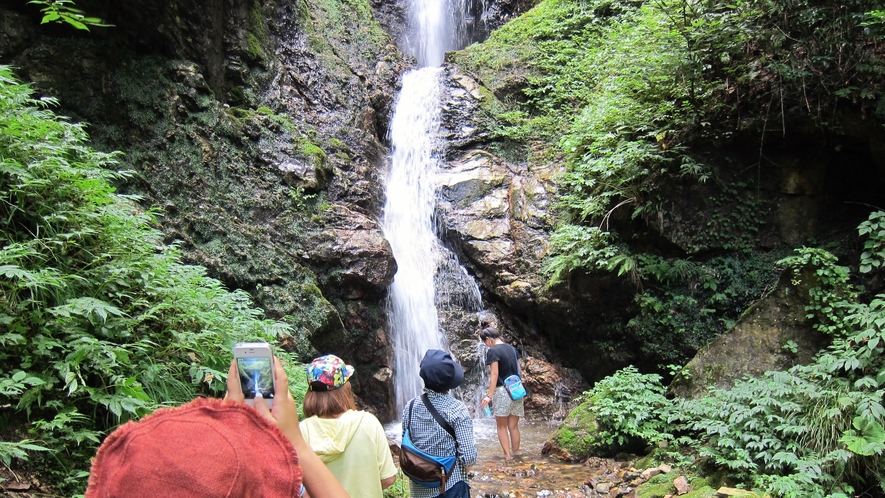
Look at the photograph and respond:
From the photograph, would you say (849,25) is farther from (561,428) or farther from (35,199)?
(35,199)

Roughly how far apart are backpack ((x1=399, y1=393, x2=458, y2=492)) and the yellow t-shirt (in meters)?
0.73

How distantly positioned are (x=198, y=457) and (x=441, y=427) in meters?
2.53

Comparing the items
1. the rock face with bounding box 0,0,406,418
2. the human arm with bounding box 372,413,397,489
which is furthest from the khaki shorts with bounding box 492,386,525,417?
the human arm with bounding box 372,413,397,489

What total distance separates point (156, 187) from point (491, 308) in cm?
689

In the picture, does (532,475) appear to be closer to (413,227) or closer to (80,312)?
(80,312)

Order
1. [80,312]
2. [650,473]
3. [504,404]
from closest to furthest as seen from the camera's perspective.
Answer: [80,312]
[650,473]
[504,404]

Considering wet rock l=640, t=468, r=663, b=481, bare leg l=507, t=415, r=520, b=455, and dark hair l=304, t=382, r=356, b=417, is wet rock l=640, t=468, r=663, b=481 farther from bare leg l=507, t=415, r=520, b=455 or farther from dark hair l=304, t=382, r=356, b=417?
dark hair l=304, t=382, r=356, b=417

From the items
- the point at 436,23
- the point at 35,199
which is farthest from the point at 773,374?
the point at 436,23

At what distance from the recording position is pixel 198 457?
1008 millimetres

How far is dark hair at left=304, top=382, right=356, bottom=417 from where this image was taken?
8.54ft

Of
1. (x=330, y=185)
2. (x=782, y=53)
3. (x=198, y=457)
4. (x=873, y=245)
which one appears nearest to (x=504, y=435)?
(x=873, y=245)

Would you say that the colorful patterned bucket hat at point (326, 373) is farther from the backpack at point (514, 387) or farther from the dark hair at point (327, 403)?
the backpack at point (514, 387)

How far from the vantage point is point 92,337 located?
3424mm

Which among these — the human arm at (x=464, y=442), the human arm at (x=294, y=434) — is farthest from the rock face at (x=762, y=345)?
the human arm at (x=294, y=434)
